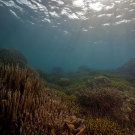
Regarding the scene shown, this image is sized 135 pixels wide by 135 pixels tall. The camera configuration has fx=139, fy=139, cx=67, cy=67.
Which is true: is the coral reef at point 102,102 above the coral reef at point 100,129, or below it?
above

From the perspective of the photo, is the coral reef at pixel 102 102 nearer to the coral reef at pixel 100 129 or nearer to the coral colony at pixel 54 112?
the coral colony at pixel 54 112

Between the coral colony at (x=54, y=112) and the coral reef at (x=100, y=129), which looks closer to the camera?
the coral colony at (x=54, y=112)

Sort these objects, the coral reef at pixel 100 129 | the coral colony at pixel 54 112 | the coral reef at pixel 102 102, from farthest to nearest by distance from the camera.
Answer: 1. the coral reef at pixel 102 102
2. the coral reef at pixel 100 129
3. the coral colony at pixel 54 112

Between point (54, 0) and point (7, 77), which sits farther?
point (54, 0)

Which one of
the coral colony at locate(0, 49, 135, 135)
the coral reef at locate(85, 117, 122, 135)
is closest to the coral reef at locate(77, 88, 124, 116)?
the coral colony at locate(0, 49, 135, 135)

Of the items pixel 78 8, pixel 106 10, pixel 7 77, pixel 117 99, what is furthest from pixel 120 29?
pixel 7 77

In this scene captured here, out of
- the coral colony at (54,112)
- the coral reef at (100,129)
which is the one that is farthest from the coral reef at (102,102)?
the coral reef at (100,129)

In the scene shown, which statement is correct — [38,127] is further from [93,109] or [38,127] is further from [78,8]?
[78,8]

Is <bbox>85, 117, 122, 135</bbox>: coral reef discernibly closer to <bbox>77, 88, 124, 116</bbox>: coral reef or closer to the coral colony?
the coral colony

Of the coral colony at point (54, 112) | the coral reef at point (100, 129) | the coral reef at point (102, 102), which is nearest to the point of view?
the coral colony at point (54, 112)

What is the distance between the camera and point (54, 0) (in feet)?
74.2

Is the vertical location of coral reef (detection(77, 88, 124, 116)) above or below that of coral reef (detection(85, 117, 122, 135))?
above

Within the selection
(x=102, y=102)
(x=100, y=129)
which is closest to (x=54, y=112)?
(x=100, y=129)

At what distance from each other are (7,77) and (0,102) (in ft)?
6.23
